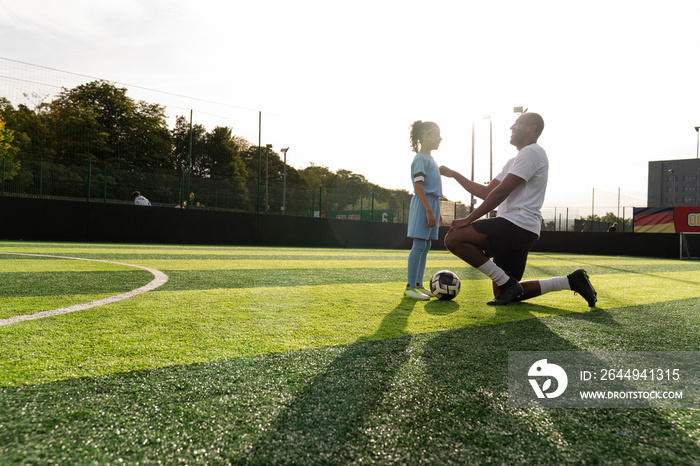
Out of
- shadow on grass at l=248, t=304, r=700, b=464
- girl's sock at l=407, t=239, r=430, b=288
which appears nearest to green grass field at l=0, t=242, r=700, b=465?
shadow on grass at l=248, t=304, r=700, b=464

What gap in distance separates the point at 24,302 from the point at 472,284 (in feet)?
16.0

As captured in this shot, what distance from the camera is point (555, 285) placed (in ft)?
12.3

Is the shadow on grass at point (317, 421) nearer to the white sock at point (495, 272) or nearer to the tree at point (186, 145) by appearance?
the white sock at point (495, 272)

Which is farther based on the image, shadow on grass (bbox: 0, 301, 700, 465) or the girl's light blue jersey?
the girl's light blue jersey

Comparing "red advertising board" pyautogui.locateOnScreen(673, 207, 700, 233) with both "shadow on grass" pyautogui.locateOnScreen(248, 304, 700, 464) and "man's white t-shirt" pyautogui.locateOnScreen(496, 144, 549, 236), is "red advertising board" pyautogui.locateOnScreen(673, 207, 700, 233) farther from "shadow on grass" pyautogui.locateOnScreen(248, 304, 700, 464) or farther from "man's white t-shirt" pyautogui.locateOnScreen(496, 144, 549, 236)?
"shadow on grass" pyautogui.locateOnScreen(248, 304, 700, 464)

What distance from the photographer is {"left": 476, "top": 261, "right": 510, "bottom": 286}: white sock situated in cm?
358

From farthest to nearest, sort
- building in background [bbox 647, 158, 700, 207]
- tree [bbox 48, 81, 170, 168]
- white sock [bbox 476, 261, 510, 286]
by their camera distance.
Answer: building in background [bbox 647, 158, 700, 207] < tree [bbox 48, 81, 170, 168] < white sock [bbox 476, 261, 510, 286]

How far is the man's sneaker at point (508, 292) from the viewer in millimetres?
3658

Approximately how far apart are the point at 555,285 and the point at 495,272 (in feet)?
1.96

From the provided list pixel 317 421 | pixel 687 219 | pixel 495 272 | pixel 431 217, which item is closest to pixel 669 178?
pixel 687 219

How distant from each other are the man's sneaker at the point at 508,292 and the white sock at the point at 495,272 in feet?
0.15

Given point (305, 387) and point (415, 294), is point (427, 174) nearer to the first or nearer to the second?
point (415, 294)

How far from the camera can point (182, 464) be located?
1.08 m

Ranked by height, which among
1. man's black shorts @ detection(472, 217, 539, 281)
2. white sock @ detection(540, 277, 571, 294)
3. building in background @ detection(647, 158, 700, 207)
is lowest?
white sock @ detection(540, 277, 571, 294)
